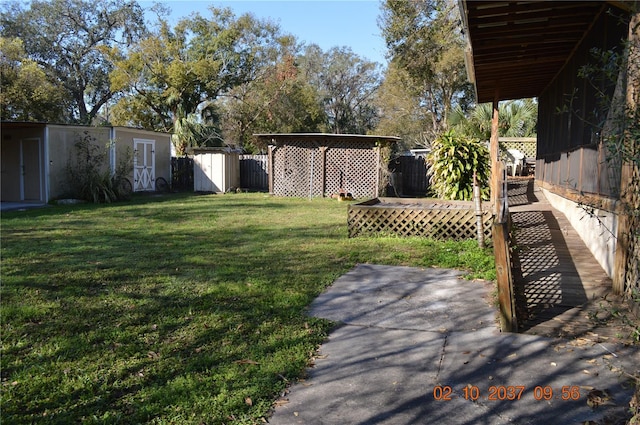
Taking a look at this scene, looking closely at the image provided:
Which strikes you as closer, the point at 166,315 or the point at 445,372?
the point at 445,372

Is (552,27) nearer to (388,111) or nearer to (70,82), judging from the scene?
(388,111)

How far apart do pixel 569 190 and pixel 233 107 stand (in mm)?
26928

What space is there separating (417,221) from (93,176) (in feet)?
36.9

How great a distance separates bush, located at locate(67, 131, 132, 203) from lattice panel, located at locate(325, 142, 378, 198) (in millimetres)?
7417

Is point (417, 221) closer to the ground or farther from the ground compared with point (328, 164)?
closer to the ground

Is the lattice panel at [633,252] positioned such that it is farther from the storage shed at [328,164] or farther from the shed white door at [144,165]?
the shed white door at [144,165]

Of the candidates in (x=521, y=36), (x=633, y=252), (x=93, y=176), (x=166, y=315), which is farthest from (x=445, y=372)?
(x=93, y=176)

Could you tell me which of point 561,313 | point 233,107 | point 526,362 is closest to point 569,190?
point 561,313

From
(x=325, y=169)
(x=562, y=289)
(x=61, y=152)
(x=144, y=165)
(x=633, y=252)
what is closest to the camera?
(x=633, y=252)

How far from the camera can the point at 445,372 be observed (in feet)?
11.0

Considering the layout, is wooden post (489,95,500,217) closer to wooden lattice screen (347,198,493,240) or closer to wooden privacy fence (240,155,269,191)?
wooden lattice screen (347,198,493,240)

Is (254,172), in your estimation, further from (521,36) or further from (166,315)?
(166,315)

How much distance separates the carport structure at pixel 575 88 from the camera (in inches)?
149
